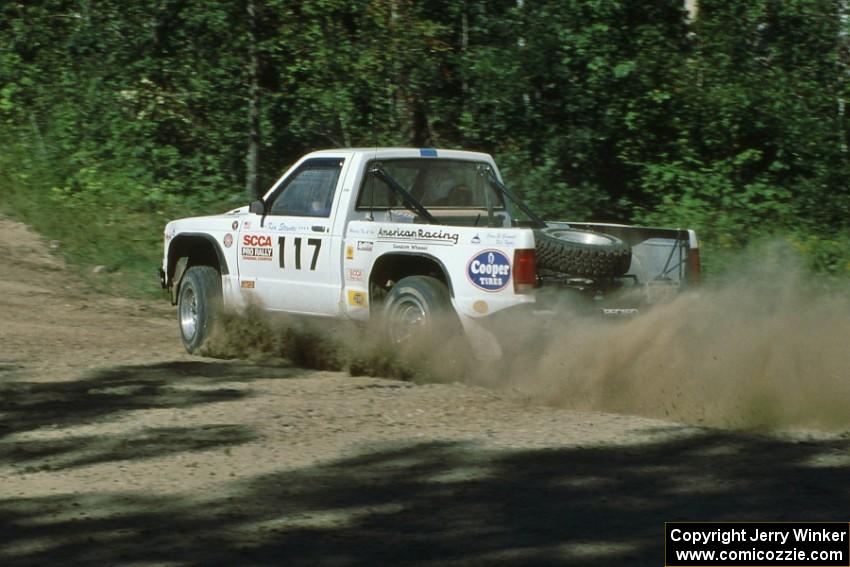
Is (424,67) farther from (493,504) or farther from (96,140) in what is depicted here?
(493,504)

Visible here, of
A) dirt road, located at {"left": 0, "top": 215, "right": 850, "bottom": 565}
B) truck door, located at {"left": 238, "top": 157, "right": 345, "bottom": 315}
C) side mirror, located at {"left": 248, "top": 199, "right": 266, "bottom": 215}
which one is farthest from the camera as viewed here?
side mirror, located at {"left": 248, "top": 199, "right": 266, "bottom": 215}

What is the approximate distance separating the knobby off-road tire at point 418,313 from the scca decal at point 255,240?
5.00ft

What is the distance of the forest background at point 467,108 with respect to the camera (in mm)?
17172

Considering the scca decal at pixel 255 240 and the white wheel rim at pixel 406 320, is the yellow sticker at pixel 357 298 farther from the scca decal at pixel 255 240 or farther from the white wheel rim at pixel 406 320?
the scca decal at pixel 255 240

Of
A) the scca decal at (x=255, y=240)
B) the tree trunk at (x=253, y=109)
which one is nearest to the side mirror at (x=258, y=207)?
the scca decal at (x=255, y=240)

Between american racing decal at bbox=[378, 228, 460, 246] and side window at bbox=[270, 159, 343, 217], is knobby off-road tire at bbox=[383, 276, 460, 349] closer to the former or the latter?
american racing decal at bbox=[378, 228, 460, 246]

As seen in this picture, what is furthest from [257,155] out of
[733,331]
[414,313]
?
[733,331]

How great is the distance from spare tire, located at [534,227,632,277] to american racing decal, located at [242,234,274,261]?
2.52 metres

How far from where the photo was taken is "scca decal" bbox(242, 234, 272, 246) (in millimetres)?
10858

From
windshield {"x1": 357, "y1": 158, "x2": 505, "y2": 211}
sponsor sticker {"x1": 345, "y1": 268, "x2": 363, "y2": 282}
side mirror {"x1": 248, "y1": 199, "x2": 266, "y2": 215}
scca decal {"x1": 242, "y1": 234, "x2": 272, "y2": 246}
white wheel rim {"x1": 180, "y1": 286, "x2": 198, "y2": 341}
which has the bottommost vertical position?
white wheel rim {"x1": 180, "y1": 286, "x2": 198, "y2": 341}

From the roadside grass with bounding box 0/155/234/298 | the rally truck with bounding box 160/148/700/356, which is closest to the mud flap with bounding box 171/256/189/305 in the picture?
the rally truck with bounding box 160/148/700/356

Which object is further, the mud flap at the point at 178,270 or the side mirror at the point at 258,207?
the mud flap at the point at 178,270

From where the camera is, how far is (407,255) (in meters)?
9.66

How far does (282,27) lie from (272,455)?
13.0 metres
